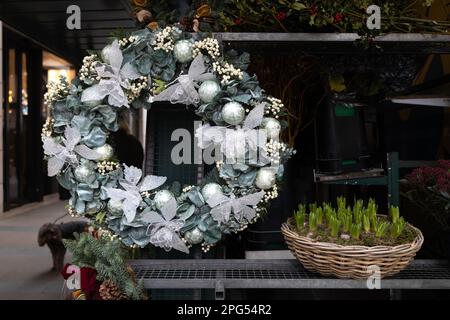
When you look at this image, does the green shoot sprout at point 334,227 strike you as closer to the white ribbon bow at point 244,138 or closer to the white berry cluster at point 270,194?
the white berry cluster at point 270,194

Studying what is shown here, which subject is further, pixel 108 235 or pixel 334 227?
pixel 108 235

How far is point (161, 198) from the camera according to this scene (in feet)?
6.17

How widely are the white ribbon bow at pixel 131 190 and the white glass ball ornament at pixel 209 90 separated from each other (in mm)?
410

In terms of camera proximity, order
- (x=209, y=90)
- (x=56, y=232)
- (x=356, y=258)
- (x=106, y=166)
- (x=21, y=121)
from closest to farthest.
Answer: (x=356, y=258), (x=209, y=90), (x=106, y=166), (x=56, y=232), (x=21, y=121)

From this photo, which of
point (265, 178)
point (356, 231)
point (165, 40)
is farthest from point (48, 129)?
point (356, 231)

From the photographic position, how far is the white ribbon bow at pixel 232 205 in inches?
72.1

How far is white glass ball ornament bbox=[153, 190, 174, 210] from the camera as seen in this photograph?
187 cm

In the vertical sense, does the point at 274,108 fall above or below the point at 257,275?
above

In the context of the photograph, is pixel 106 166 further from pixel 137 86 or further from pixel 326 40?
pixel 326 40

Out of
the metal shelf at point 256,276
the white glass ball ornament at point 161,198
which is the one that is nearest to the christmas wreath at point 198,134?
the white glass ball ornament at point 161,198

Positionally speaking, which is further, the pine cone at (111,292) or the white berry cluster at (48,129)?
the white berry cluster at (48,129)

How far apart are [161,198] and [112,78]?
54 cm

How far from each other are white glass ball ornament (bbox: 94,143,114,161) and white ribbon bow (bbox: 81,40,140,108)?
0.19 meters

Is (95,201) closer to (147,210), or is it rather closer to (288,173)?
(147,210)
